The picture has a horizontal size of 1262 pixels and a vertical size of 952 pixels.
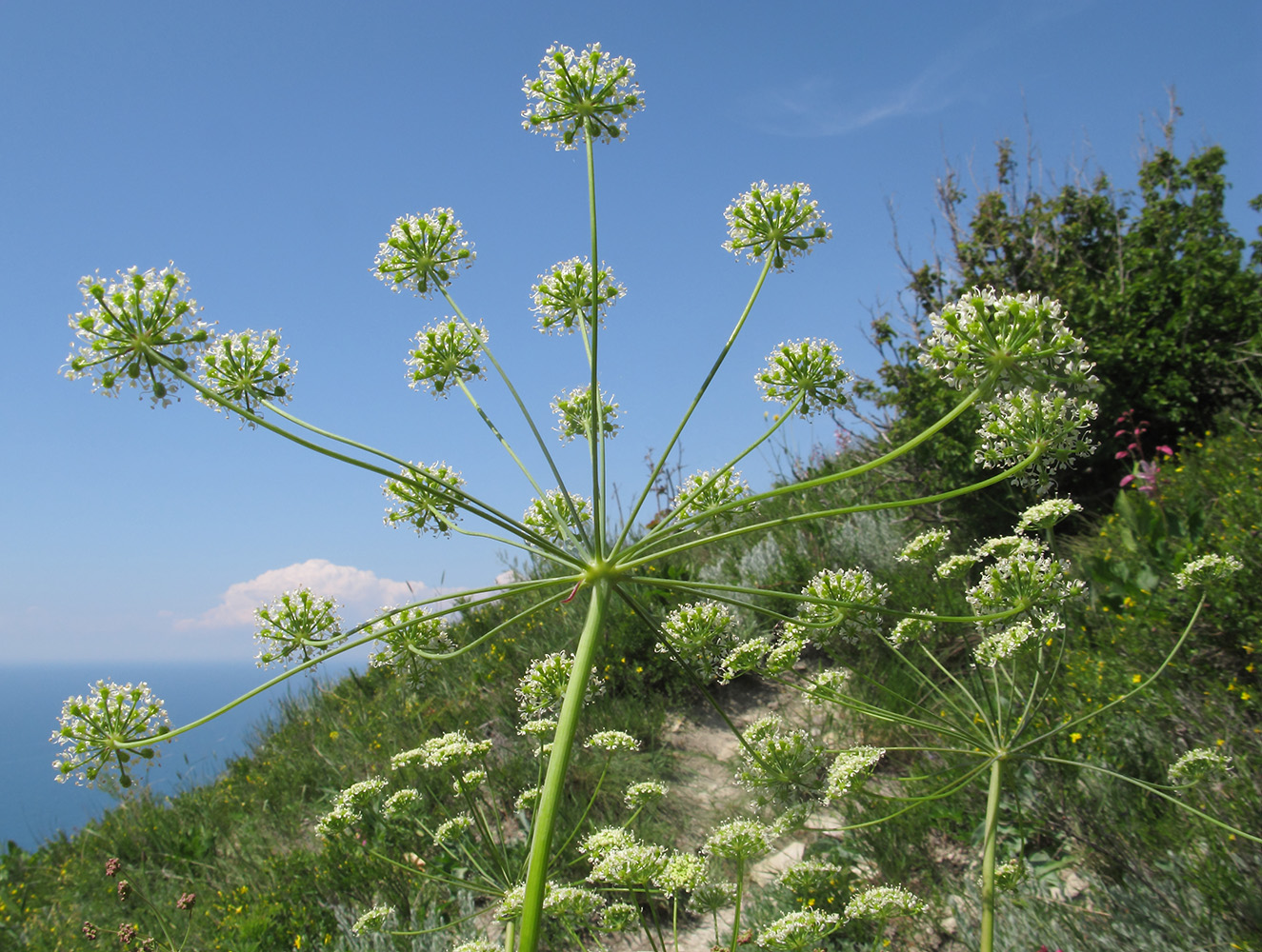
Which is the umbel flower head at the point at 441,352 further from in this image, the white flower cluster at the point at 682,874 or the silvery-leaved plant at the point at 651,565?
the white flower cluster at the point at 682,874

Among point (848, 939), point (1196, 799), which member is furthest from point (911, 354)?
point (848, 939)

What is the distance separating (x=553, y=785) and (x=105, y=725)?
6.09ft

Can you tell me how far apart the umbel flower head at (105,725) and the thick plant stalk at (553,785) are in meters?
1.58

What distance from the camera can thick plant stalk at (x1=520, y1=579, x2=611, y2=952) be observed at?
65.7 inches

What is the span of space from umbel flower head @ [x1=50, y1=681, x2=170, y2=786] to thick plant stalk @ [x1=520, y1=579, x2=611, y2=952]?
5.20 ft

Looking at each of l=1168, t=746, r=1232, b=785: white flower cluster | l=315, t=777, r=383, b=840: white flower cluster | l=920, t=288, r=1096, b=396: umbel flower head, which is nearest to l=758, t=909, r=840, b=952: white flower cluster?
l=1168, t=746, r=1232, b=785: white flower cluster

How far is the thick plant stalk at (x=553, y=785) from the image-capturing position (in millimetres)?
1670

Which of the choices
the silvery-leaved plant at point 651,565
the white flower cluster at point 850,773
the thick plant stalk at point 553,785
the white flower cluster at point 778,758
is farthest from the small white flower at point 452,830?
the thick plant stalk at point 553,785

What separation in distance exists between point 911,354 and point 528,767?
7.98 m

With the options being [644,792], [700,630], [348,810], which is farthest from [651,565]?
[348,810]

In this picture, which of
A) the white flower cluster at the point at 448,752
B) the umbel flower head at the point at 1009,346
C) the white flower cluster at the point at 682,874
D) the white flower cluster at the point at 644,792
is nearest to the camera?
the umbel flower head at the point at 1009,346

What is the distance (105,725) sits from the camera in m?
2.50

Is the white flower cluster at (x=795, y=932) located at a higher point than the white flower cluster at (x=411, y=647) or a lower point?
lower

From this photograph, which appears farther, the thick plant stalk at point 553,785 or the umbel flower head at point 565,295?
the umbel flower head at point 565,295
